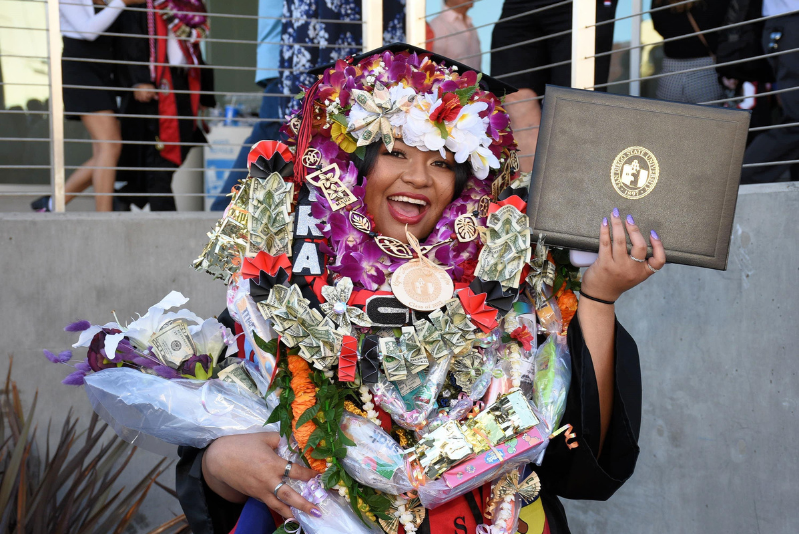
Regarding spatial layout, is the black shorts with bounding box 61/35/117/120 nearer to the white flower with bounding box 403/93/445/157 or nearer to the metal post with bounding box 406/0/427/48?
the metal post with bounding box 406/0/427/48

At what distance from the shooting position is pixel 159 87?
4852 mm

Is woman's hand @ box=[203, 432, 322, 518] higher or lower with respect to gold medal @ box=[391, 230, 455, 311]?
lower

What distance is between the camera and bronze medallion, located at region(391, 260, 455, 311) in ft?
6.56

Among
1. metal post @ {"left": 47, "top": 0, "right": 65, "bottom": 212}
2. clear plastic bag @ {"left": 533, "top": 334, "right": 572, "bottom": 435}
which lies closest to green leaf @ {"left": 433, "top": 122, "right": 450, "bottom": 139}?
clear plastic bag @ {"left": 533, "top": 334, "right": 572, "bottom": 435}

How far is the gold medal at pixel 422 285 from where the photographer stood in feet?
6.56

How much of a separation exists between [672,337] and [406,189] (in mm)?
1464

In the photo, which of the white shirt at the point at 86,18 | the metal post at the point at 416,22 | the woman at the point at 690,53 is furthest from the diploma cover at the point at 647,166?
the white shirt at the point at 86,18

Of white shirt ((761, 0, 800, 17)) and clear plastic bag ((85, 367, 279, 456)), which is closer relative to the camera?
clear plastic bag ((85, 367, 279, 456))

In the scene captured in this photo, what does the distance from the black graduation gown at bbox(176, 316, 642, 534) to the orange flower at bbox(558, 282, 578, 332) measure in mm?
80

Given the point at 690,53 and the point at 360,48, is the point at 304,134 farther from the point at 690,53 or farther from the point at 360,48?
the point at 690,53

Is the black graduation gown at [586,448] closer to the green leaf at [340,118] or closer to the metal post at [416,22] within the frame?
the green leaf at [340,118]

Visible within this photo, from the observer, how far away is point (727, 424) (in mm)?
2873

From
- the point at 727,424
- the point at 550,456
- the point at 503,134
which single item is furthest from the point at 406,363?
the point at 727,424

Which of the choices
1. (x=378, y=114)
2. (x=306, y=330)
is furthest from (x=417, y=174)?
(x=306, y=330)
